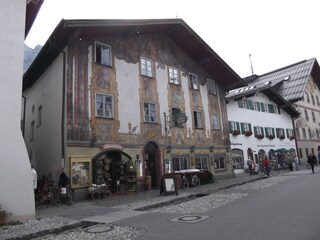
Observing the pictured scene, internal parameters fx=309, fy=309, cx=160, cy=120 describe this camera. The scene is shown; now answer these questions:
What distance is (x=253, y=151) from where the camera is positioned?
32.2 m

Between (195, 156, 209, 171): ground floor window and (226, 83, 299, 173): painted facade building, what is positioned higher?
(226, 83, 299, 173): painted facade building

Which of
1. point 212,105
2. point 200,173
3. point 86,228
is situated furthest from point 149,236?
point 212,105

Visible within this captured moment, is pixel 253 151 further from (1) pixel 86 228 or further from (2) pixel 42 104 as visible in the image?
(1) pixel 86 228

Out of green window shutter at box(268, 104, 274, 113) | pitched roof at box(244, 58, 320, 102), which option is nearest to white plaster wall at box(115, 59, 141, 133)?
green window shutter at box(268, 104, 274, 113)

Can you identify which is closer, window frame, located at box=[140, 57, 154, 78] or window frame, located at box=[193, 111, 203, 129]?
window frame, located at box=[140, 57, 154, 78]

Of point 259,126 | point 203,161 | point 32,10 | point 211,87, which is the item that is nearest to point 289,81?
point 259,126

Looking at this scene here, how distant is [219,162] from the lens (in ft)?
84.2

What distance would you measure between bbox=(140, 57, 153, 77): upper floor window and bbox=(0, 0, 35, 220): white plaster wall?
33.9 feet

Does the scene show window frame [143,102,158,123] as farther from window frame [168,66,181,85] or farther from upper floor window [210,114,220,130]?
upper floor window [210,114,220,130]

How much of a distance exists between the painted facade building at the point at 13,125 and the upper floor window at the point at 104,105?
6706 mm

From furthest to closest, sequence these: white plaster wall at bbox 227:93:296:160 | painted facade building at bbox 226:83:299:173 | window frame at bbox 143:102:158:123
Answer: white plaster wall at bbox 227:93:296:160
painted facade building at bbox 226:83:299:173
window frame at bbox 143:102:158:123

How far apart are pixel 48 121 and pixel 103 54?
523cm

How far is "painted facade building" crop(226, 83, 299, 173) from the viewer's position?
30.4 metres

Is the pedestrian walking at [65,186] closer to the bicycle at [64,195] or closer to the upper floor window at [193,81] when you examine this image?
the bicycle at [64,195]
